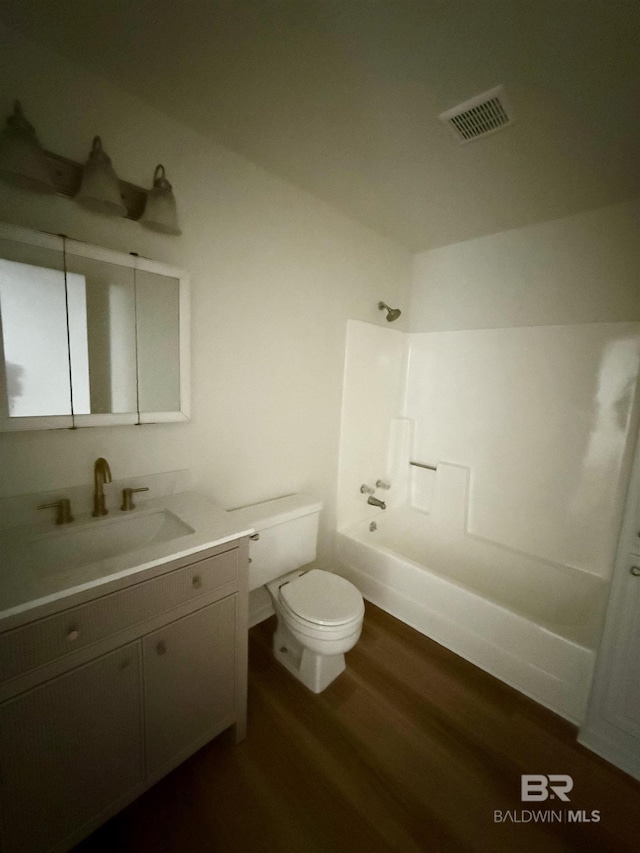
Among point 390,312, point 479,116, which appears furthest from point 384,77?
point 390,312

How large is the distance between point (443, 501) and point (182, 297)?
2.15 metres

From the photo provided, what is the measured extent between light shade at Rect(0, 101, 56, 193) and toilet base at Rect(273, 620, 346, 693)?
2025mm

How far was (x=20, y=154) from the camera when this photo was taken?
0.95m

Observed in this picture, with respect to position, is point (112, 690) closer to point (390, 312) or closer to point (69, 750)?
point (69, 750)

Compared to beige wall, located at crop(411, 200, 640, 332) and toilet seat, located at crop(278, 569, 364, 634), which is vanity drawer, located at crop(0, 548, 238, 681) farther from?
beige wall, located at crop(411, 200, 640, 332)

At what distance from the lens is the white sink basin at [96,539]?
107 cm

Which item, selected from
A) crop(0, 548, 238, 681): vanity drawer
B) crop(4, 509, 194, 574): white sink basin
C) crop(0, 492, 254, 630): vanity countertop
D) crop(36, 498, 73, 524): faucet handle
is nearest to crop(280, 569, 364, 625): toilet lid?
crop(0, 548, 238, 681): vanity drawer

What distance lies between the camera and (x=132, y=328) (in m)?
1.30

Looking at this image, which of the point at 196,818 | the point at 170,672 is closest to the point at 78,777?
the point at 170,672

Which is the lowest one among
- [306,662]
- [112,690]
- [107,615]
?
[306,662]

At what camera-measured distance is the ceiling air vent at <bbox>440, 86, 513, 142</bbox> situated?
1.15m

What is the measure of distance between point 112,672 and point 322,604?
0.85 meters

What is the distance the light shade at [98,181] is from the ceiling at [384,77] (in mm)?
314

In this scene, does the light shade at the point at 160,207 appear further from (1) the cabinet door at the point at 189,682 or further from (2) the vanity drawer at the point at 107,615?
(1) the cabinet door at the point at 189,682
